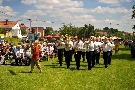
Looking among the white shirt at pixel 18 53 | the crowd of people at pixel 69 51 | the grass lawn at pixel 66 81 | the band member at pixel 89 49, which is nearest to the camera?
the grass lawn at pixel 66 81

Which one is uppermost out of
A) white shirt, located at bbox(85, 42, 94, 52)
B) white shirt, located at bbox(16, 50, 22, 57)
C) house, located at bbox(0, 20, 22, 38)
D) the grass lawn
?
house, located at bbox(0, 20, 22, 38)

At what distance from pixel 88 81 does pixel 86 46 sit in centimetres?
392

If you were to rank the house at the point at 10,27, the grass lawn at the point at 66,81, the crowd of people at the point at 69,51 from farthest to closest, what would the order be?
the house at the point at 10,27
the crowd of people at the point at 69,51
the grass lawn at the point at 66,81

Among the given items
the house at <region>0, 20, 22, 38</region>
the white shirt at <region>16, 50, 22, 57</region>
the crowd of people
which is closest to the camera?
the crowd of people

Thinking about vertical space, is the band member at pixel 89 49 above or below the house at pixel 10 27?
below

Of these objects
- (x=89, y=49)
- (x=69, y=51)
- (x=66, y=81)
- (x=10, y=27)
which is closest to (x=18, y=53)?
(x=69, y=51)

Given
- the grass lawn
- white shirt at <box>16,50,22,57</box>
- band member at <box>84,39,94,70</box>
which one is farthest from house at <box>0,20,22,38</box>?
the grass lawn

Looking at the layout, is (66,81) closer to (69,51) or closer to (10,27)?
(69,51)

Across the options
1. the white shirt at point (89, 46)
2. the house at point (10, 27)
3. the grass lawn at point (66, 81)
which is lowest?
the grass lawn at point (66, 81)

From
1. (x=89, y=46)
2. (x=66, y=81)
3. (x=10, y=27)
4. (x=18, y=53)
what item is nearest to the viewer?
(x=66, y=81)

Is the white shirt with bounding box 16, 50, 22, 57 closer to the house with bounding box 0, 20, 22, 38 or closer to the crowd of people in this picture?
the crowd of people

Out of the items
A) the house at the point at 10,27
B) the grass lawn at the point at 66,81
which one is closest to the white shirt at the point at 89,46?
the grass lawn at the point at 66,81

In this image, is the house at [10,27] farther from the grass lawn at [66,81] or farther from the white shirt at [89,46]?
the grass lawn at [66,81]

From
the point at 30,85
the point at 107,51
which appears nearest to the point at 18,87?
the point at 30,85
